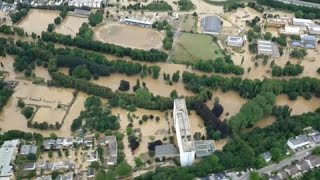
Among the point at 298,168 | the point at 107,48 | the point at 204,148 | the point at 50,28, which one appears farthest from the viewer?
the point at 50,28

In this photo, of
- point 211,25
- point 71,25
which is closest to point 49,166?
point 71,25

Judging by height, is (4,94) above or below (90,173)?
above

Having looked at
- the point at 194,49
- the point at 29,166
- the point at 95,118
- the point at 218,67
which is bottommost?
the point at 29,166

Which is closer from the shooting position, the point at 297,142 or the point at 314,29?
the point at 297,142

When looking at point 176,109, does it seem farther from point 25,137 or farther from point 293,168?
point 25,137

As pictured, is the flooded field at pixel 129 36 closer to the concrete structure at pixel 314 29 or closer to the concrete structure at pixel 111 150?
the concrete structure at pixel 111 150

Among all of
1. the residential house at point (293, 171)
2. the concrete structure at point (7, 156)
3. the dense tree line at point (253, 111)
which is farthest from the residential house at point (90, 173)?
the residential house at point (293, 171)

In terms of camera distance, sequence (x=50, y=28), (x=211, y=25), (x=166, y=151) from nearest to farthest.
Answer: (x=166, y=151), (x=50, y=28), (x=211, y=25)

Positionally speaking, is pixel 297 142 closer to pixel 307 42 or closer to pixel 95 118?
pixel 307 42
